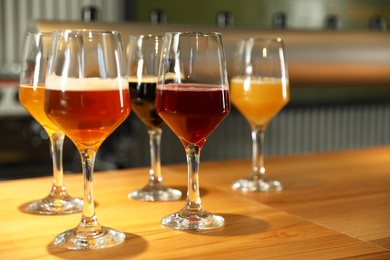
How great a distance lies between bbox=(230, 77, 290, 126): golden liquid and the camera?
123 centimetres

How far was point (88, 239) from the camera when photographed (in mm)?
821

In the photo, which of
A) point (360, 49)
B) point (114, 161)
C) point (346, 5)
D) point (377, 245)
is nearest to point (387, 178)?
point (377, 245)

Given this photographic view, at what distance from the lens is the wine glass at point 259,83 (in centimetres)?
122

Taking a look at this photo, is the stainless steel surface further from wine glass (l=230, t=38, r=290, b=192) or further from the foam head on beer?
the foam head on beer

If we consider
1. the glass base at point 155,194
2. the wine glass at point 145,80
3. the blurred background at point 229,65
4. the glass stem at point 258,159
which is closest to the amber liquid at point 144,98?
the wine glass at point 145,80

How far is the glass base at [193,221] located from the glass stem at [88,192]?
0.38ft

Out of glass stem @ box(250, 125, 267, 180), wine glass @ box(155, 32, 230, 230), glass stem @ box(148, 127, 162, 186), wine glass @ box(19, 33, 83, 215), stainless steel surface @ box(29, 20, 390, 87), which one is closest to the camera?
wine glass @ box(155, 32, 230, 230)

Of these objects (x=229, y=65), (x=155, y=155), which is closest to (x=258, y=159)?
(x=155, y=155)

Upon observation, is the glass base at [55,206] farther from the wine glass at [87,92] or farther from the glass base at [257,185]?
the glass base at [257,185]

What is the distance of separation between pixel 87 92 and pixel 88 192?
0.13 metres

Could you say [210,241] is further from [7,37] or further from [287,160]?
[7,37]

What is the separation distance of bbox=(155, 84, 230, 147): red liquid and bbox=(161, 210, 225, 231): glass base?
0.11 m

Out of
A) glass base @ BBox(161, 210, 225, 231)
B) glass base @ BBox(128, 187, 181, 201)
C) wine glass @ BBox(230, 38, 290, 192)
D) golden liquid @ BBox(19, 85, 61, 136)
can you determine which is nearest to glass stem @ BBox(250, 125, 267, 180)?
wine glass @ BBox(230, 38, 290, 192)

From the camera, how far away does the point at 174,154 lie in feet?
13.7
